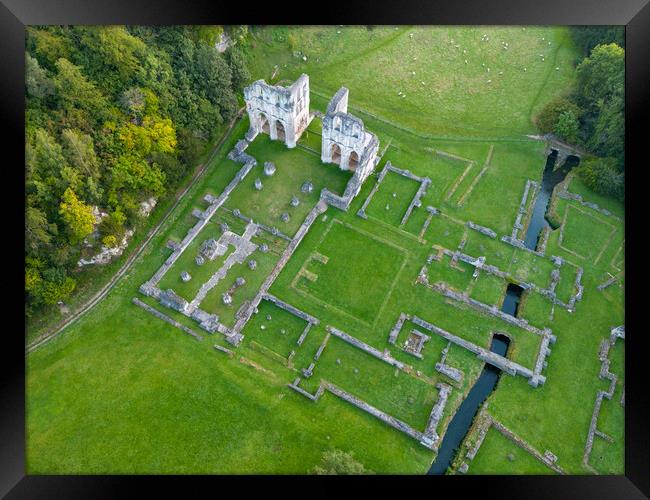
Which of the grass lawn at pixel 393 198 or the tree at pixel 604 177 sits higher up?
the tree at pixel 604 177

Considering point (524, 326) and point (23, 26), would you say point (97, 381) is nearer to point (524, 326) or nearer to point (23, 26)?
point (23, 26)

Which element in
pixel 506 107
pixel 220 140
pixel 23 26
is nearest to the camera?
pixel 23 26

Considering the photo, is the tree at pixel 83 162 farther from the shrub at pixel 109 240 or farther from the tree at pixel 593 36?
the tree at pixel 593 36

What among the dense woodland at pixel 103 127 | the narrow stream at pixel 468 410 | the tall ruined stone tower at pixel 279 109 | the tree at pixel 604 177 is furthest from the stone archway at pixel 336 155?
the tree at pixel 604 177

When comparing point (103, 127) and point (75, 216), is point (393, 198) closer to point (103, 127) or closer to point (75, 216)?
point (103, 127)

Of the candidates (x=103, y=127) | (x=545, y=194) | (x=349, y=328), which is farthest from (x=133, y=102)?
(x=545, y=194)

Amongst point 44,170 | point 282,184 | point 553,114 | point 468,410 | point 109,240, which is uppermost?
point 553,114

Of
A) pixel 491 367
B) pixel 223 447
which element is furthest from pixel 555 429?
pixel 223 447
